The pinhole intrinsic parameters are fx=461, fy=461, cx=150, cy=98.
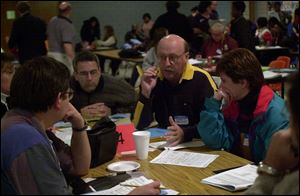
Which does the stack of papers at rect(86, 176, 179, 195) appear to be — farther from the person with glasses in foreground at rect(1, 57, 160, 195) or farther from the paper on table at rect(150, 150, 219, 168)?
the paper on table at rect(150, 150, 219, 168)

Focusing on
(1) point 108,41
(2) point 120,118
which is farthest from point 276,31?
(2) point 120,118

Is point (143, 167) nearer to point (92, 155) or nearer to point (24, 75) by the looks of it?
point (92, 155)

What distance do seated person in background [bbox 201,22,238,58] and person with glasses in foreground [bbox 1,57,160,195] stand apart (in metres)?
5.28

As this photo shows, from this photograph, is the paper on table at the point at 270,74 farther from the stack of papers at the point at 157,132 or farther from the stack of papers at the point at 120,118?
the stack of papers at the point at 157,132

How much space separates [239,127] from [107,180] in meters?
0.91

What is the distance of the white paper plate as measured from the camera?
2283 millimetres

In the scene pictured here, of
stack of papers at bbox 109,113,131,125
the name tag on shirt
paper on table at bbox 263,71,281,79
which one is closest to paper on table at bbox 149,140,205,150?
the name tag on shirt

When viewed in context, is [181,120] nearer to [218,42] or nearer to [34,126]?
Result: [34,126]

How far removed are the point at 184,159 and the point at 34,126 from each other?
3.04 feet

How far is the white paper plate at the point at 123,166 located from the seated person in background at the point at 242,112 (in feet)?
1.68

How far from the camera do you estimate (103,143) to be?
2.43 meters

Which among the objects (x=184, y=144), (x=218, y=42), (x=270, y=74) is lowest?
(x=270, y=74)

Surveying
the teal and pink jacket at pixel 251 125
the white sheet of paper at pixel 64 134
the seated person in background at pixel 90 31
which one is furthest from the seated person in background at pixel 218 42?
the seated person in background at pixel 90 31

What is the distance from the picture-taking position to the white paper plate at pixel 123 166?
2283mm
